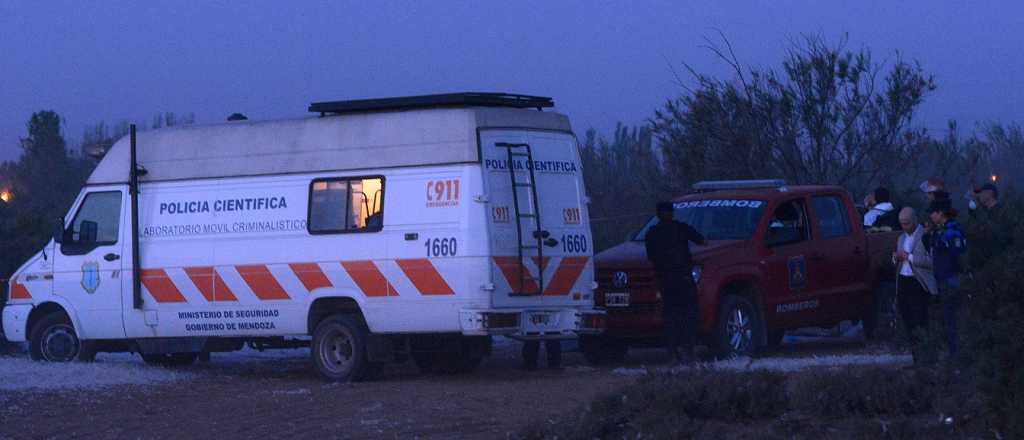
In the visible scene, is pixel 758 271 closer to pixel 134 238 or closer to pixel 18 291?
pixel 134 238

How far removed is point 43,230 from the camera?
74.5ft

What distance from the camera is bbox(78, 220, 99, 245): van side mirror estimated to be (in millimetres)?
15328

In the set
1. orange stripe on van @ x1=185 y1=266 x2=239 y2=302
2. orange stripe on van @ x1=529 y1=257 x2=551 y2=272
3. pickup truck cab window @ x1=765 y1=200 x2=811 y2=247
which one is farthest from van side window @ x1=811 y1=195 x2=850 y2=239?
orange stripe on van @ x1=185 y1=266 x2=239 y2=302

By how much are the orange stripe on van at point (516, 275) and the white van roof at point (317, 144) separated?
0.98m

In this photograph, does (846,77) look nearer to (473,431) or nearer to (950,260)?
(950,260)

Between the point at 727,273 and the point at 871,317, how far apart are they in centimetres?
278

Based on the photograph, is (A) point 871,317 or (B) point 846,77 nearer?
(A) point 871,317

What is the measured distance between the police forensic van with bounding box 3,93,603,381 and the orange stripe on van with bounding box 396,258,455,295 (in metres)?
0.02

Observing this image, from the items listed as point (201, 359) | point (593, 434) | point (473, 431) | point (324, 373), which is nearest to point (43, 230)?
point (201, 359)

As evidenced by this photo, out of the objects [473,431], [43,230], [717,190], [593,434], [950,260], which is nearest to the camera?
[593,434]

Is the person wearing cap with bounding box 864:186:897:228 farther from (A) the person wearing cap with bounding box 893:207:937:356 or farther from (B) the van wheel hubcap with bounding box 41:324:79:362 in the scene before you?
(B) the van wheel hubcap with bounding box 41:324:79:362

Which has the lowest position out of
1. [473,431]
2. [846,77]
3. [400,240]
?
[473,431]

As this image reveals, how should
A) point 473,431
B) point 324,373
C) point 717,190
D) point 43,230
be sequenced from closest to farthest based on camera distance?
point 473,431
point 324,373
point 717,190
point 43,230

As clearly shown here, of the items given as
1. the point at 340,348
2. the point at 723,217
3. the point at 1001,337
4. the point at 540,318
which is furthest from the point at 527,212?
the point at 1001,337
